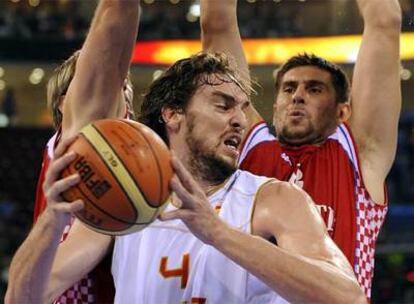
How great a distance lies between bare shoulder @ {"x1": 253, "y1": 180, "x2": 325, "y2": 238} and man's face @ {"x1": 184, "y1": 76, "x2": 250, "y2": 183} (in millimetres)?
170

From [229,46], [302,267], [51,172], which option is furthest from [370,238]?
[51,172]

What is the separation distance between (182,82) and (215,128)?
0.33 metres

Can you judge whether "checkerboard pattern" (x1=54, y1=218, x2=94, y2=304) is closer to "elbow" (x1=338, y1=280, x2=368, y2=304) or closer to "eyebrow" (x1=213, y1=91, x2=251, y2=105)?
"eyebrow" (x1=213, y1=91, x2=251, y2=105)

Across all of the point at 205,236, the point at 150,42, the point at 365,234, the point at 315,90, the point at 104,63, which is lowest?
the point at 150,42

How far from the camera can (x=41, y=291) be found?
9.89ft

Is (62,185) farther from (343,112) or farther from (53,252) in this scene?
(343,112)

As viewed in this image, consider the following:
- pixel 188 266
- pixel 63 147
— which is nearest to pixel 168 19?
pixel 188 266

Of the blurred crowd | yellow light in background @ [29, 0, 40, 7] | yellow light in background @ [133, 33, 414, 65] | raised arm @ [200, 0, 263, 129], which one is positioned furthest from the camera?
yellow light in background @ [29, 0, 40, 7]

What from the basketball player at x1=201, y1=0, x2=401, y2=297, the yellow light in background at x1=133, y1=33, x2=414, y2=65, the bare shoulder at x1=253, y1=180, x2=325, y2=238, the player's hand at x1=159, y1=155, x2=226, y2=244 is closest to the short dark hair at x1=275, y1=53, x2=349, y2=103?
the basketball player at x1=201, y1=0, x2=401, y2=297

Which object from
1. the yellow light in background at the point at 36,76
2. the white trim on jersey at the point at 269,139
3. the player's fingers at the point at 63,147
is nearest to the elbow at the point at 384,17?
the white trim on jersey at the point at 269,139

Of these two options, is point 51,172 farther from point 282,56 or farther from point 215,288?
point 282,56

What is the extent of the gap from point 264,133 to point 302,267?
1.74 metres

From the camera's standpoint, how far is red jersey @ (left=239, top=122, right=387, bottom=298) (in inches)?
159

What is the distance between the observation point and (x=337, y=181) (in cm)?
412
